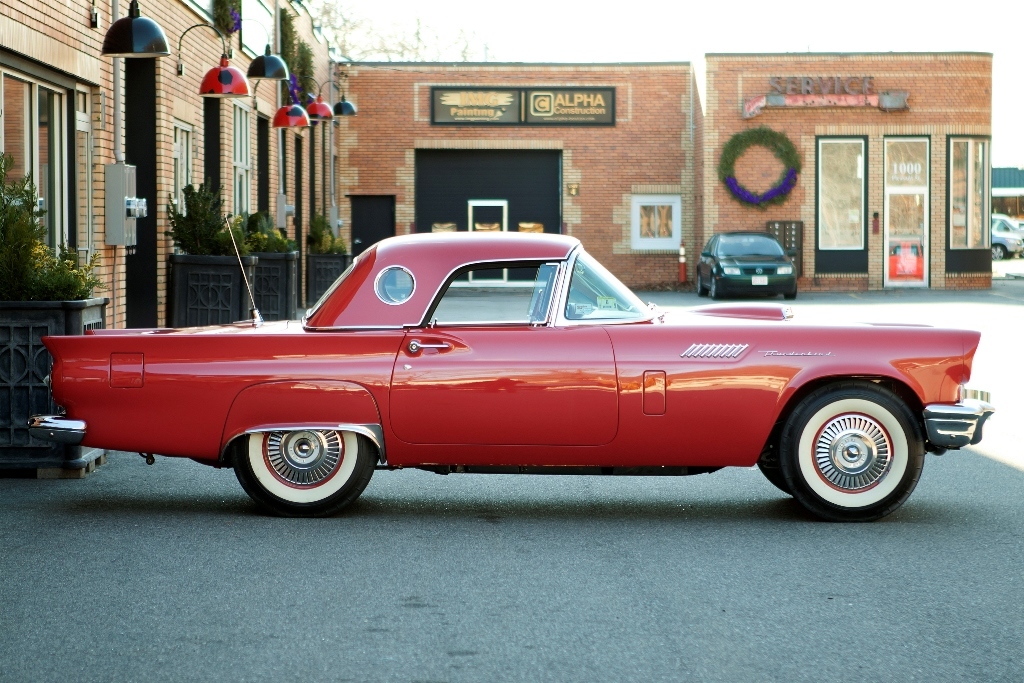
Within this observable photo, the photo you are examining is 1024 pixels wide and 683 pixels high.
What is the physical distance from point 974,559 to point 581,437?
6.34 ft

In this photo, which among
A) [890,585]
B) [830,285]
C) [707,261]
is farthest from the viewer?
[830,285]

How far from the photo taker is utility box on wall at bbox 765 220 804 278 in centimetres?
3609

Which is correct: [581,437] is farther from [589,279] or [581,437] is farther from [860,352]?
[860,352]

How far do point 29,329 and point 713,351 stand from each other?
13.0ft

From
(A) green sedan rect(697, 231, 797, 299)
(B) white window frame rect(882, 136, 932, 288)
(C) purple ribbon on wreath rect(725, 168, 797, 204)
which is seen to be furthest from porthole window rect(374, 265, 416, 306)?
(B) white window frame rect(882, 136, 932, 288)

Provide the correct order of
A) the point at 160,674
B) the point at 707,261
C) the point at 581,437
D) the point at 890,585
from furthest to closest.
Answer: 1. the point at 707,261
2. the point at 581,437
3. the point at 890,585
4. the point at 160,674

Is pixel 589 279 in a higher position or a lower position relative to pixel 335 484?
higher

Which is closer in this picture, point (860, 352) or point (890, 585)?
point (890, 585)

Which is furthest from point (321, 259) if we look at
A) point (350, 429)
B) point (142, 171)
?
point (350, 429)

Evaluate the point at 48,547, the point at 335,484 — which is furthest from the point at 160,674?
the point at 335,484

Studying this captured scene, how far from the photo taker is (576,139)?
37812 mm

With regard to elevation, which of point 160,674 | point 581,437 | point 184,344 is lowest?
point 160,674

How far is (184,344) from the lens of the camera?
725 centimetres

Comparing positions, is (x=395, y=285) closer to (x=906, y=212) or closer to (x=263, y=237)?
(x=263, y=237)
